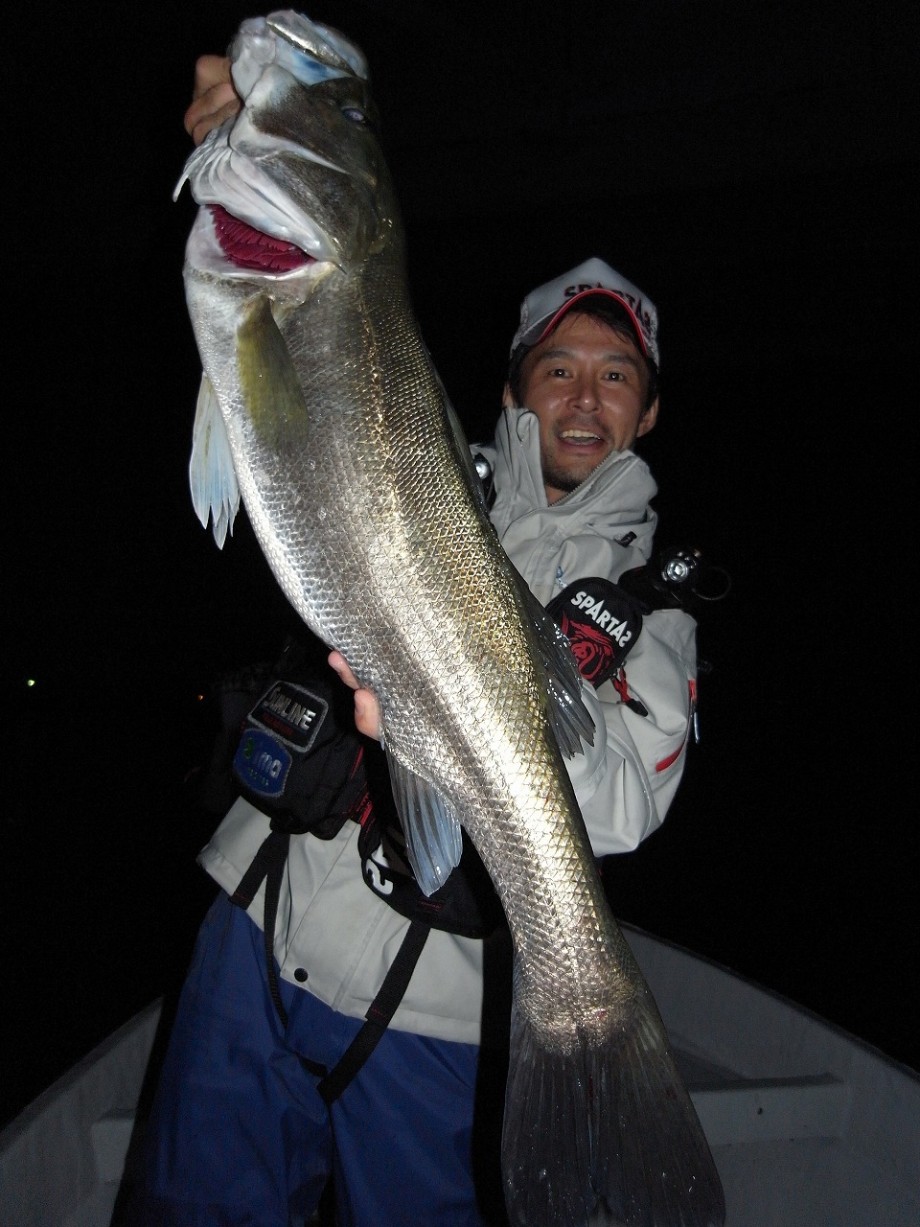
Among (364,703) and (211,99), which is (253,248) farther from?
(364,703)

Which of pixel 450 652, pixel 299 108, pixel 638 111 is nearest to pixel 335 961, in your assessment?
pixel 450 652

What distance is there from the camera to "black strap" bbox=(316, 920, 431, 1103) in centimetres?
201

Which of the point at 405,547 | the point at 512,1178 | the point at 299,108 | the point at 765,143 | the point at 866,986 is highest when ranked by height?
the point at 765,143

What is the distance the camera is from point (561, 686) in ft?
5.17

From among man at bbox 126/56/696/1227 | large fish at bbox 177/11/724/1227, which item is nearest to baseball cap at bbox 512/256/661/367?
man at bbox 126/56/696/1227

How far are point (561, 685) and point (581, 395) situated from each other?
4.24 feet

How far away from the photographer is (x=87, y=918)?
24.3ft

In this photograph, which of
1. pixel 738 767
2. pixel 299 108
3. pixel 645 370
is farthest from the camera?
pixel 738 767

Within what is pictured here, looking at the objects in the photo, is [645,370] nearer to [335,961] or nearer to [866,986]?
[335,961]

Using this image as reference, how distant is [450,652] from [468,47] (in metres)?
6.21

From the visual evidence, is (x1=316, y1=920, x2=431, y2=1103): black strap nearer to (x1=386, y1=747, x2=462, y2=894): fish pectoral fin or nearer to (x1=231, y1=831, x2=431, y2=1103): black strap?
(x1=231, y1=831, x2=431, y2=1103): black strap

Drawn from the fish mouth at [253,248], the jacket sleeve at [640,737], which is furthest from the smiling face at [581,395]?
the fish mouth at [253,248]

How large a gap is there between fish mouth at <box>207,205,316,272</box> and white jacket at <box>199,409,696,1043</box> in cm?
96

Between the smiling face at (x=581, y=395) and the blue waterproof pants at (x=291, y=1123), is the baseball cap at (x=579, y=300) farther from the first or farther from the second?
the blue waterproof pants at (x=291, y=1123)
